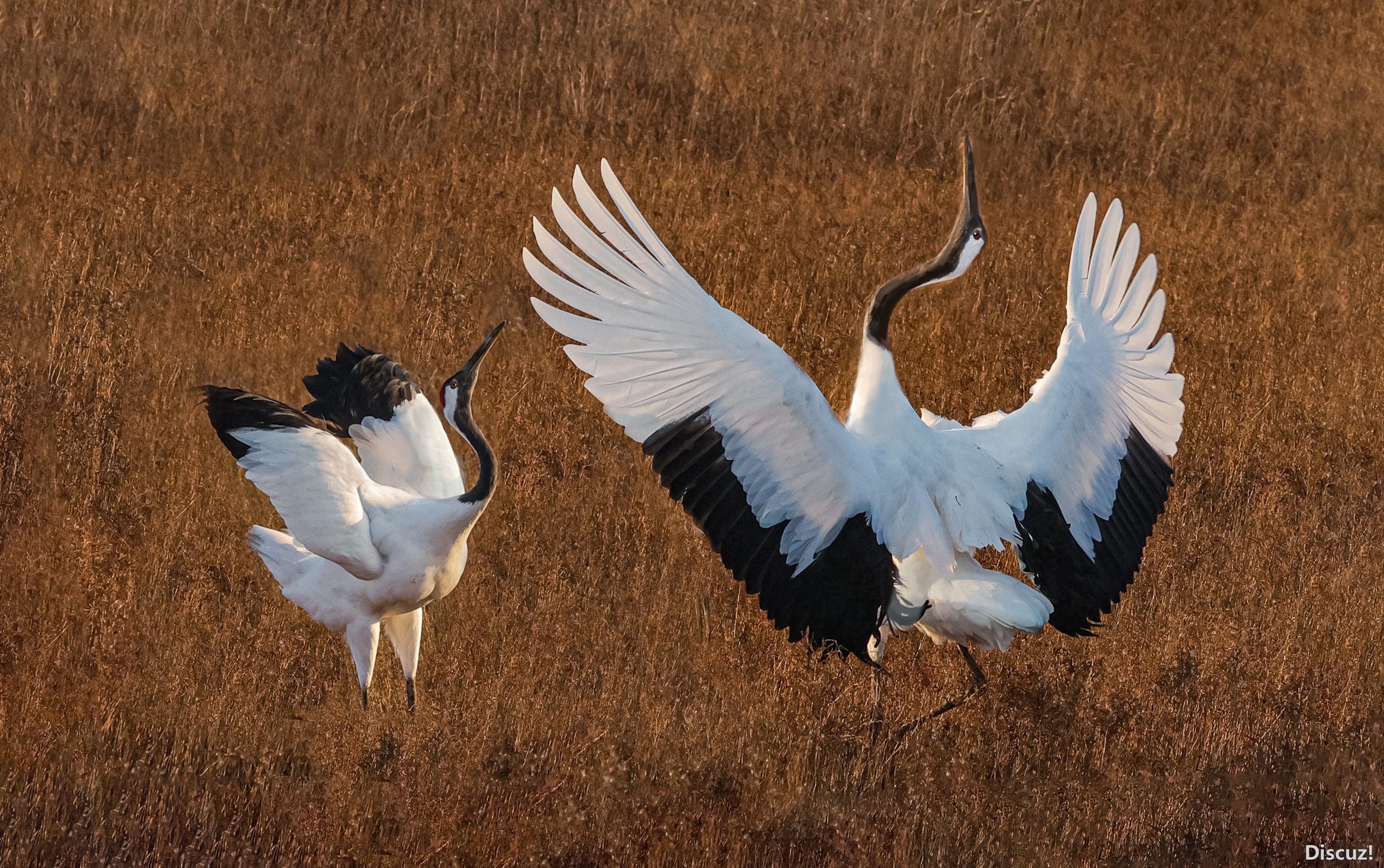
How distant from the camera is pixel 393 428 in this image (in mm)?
5434

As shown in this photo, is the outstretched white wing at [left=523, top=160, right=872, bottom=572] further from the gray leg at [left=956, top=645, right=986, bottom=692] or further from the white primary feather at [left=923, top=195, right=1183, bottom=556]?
the gray leg at [left=956, top=645, right=986, bottom=692]

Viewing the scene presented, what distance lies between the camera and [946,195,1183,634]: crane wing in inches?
185

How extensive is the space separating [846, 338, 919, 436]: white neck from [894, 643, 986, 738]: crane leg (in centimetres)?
120

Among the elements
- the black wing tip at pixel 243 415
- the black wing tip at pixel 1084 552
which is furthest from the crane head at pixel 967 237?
the black wing tip at pixel 243 415

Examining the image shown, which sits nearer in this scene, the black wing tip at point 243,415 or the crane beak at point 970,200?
the crane beak at point 970,200

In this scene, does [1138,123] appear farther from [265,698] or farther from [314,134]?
[265,698]

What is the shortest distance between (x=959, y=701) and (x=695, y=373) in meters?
2.16

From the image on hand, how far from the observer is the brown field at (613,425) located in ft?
16.9

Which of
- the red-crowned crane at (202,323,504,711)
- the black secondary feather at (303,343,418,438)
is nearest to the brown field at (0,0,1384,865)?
the red-crowned crane at (202,323,504,711)

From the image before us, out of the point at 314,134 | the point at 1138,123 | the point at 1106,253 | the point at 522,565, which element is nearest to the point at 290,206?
the point at 314,134

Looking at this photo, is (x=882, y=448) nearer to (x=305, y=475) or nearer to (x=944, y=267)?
(x=944, y=267)

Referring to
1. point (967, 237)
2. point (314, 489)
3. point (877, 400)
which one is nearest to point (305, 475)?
point (314, 489)

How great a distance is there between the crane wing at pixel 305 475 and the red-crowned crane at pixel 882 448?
3.74 feet

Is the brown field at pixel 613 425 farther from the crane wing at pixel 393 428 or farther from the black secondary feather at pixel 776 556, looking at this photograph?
the black secondary feather at pixel 776 556
